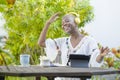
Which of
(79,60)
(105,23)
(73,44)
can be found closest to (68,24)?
(73,44)

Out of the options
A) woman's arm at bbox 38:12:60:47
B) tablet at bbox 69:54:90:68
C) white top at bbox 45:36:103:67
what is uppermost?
woman's arm at bbox 38:12:60:47

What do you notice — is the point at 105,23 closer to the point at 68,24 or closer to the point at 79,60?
the point at 68,24

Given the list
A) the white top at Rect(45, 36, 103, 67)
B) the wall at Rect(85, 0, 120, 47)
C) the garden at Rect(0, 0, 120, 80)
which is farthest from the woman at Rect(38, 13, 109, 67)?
the garden at Rect(0, 0, 120, 80)

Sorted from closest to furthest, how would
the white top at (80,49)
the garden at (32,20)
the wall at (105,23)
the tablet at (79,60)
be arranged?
the tablet at (79,60) < the white top at (80,49) < the wall at (105,23) < the garden at (32,20)

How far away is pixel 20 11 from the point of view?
7.72 m

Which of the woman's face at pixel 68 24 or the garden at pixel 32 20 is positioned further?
the garden at pixel 32 20

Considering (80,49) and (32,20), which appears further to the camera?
(32,20)

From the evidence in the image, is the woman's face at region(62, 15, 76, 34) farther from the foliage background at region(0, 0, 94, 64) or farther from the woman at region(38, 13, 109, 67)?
the foliage background at region(0, 0, 94, 64)

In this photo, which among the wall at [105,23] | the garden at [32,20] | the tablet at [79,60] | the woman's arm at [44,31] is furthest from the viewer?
the garden at [32,20]

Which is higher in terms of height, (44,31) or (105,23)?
(105,23)

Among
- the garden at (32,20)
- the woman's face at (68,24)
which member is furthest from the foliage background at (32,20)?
the woman's face at (68,24)

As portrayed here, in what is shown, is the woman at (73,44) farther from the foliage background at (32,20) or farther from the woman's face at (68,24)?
the foliage background at (32,20)

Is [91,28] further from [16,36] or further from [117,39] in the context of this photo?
[16,36]

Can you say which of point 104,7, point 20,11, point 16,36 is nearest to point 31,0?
point 20,11
